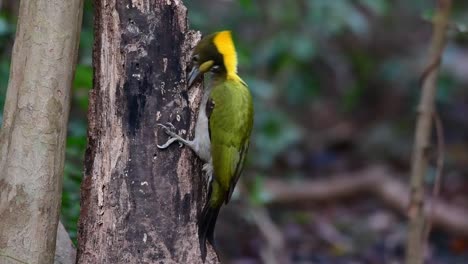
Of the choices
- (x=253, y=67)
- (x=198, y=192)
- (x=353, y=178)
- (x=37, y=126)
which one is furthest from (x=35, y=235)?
(x=353, y=178)

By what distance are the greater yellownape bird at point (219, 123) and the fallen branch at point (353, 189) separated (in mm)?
4330

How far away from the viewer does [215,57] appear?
4.01m

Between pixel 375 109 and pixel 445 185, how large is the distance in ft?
5.74

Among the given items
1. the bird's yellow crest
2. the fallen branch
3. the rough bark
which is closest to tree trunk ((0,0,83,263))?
the rough bark

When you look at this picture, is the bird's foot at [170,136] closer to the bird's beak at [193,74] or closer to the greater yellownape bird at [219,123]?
the greater yellownape bird at [219,123]

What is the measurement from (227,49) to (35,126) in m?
0.92

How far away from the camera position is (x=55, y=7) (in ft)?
11.9

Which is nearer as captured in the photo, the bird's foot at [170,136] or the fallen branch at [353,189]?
the bird's foot at [170,136]

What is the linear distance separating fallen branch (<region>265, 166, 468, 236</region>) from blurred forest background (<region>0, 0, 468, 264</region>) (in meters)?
0.04

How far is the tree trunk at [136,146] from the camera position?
3660 mm

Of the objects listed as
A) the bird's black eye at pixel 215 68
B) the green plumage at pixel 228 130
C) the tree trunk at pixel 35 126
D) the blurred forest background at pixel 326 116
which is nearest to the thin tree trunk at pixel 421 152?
the blurred forest background at pixel 326 116

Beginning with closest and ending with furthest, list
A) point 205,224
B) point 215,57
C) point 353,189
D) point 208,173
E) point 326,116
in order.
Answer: point 205,224 < point 208,173 < point 215,57 < point 353,189 < point 326,116

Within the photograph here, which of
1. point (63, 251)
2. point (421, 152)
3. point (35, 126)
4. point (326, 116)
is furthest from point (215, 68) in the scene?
point (326, 116)

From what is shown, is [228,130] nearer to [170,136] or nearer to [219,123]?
[219,123]
